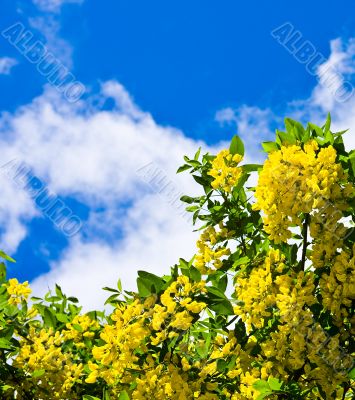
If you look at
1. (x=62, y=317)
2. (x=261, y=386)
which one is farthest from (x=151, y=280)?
(x=62, y=317)

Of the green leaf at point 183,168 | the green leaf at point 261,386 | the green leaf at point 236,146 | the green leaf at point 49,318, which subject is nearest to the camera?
the green leaf at point 261,386

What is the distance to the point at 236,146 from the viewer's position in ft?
14.5

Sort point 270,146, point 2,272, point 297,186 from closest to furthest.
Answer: point 297,186
point 270,146
point 2,272

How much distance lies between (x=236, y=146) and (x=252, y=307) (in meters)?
1.33

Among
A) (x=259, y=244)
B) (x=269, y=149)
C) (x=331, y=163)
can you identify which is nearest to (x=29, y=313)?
(x=259, y=244)

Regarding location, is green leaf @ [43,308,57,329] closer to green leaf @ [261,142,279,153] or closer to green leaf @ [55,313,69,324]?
green leaf @ [55,313,69,324]

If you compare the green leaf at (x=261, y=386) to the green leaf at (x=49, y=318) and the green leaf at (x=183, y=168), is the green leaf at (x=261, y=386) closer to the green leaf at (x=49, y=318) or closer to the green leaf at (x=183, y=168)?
the green leaf at (x=183, y=168)

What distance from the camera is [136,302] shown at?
3570mm

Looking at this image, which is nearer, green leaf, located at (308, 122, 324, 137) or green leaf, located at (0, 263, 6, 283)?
green leaf, located at (308, 122, 324, 137)

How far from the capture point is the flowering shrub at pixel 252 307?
3.55 m

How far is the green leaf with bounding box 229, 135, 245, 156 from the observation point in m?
4.41

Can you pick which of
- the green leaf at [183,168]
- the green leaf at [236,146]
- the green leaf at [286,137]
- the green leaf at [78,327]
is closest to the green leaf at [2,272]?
the green leaf at [78,327]

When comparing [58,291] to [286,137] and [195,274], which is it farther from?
[286,137]

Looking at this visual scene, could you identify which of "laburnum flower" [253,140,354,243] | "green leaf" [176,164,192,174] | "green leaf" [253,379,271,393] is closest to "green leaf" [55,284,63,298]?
"green leaf" [176,164,192,174]
